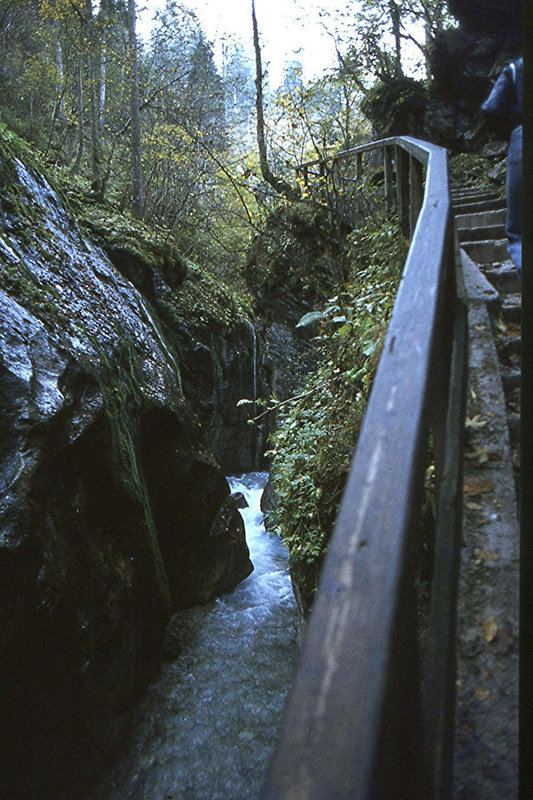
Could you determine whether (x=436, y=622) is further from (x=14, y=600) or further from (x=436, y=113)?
(x=436, y=113)

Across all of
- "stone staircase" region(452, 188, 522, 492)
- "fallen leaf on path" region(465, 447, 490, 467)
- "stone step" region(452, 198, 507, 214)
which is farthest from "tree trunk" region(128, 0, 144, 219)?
"fallen leaf on path" region(465, 447, 490, 467)

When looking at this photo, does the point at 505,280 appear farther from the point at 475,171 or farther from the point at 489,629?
the point at 475,171

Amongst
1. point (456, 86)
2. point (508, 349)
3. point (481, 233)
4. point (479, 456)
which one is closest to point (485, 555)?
point (479, 456)

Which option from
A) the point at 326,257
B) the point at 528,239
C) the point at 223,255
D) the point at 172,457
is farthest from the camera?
the point at 223,255

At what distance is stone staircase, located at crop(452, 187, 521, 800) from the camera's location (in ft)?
3.71

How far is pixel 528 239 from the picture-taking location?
18.6 inches

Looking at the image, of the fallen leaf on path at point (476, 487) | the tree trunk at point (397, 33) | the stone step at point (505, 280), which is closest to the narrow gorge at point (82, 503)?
the fallen leaf on path at point (476, 487)

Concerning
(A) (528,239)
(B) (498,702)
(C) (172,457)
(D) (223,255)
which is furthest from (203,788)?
(D) (223,255)

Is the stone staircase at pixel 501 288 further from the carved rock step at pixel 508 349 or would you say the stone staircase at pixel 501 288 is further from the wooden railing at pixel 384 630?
the wooden railing at pixel 384 630

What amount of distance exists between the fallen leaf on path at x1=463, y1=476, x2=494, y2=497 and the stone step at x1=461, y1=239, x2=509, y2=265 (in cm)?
282

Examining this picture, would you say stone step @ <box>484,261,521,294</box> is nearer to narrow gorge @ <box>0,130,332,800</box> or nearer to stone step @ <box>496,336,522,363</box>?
stone step @ <box>496,336,522,363</box>

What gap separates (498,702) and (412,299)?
3.21 feet

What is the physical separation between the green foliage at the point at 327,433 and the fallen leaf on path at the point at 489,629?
210cm

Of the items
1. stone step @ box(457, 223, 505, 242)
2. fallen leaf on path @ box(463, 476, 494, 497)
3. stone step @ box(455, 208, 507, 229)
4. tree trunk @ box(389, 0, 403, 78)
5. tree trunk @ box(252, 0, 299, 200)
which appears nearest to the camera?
fallen leaf on path @ box(463, 476, 494, 497)
